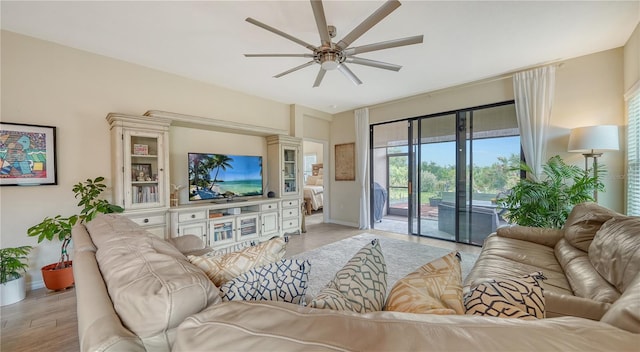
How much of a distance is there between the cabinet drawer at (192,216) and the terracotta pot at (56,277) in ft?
3.71

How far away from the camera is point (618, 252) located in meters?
1.39

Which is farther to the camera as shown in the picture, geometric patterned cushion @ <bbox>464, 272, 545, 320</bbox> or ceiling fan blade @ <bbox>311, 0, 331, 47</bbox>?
ceiling fan blade @ <bbox>311, 0, 331, 47</bbox>

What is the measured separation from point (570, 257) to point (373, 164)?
373 centimetres

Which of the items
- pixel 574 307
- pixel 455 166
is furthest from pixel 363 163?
pixel 574 307

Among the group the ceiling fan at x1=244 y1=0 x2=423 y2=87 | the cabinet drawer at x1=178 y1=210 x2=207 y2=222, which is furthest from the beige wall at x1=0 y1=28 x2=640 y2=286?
the ceiling fan at x1=244 y1=0 x2=423 y2=87

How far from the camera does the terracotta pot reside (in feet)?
8.04

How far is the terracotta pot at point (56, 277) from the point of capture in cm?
245

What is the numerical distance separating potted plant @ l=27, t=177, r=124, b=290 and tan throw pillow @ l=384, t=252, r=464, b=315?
10.2 feet

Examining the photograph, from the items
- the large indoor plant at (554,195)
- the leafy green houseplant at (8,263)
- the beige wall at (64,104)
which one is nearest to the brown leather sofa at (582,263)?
the large indoor plant at (554,195)

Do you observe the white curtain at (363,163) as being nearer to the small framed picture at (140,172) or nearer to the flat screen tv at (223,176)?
the flat screen tv at (223,176)

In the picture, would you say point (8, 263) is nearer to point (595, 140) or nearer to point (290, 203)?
point (290, 203)

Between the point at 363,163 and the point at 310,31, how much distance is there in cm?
322

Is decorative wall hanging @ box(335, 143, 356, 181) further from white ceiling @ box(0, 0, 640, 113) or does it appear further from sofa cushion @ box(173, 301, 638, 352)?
sofa cushion @ box(173, 301, 638, 352)

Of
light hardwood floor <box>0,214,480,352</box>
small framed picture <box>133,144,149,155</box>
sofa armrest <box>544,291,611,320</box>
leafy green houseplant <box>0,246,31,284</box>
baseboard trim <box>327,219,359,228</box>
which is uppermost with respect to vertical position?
small framed picture <box>133,144,149,155</box>
